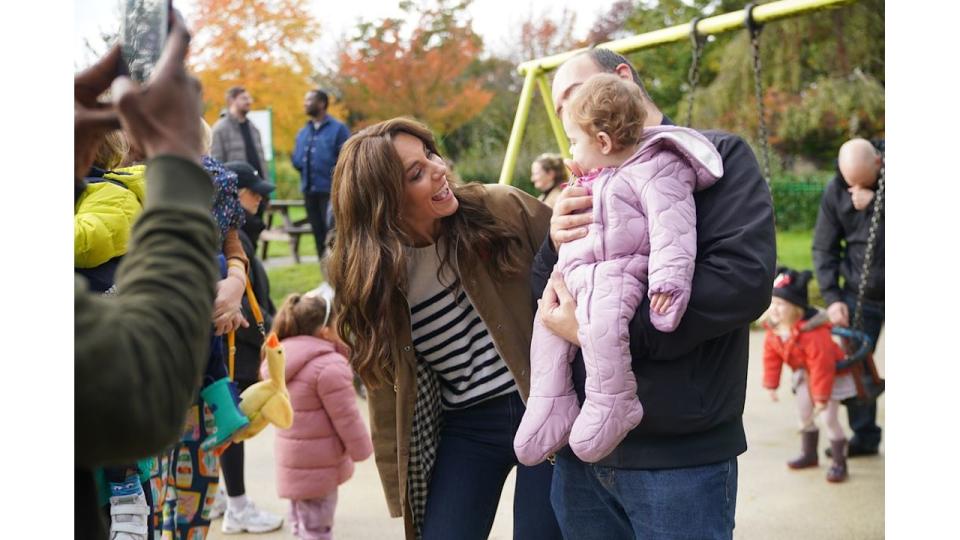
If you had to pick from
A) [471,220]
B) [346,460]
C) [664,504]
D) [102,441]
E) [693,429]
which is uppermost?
[471,220]

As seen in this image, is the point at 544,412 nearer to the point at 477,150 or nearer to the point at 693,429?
the point at 693,429

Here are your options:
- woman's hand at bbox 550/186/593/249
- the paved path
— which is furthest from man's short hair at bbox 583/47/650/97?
the paved path

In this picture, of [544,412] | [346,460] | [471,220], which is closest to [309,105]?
[346,460]

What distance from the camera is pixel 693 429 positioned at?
2.23 metres

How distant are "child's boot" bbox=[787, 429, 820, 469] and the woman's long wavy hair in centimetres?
359

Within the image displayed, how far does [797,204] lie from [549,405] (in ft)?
56.1

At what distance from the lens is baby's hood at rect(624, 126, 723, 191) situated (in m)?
2.19

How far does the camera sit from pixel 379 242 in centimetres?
278

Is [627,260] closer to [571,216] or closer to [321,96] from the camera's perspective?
[571,216]

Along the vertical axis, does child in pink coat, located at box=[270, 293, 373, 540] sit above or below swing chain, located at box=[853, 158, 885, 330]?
below

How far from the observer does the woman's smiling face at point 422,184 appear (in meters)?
2.82

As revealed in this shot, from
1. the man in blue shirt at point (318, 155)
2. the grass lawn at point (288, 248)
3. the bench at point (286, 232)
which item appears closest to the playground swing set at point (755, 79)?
the man in blue shirt at point (318, 155)

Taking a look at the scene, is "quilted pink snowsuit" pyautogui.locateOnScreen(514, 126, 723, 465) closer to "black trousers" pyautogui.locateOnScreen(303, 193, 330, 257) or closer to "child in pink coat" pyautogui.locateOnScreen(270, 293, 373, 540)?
"child in pink coat" pyautogui.locateOnScreen(270, 293, 373, 540)
